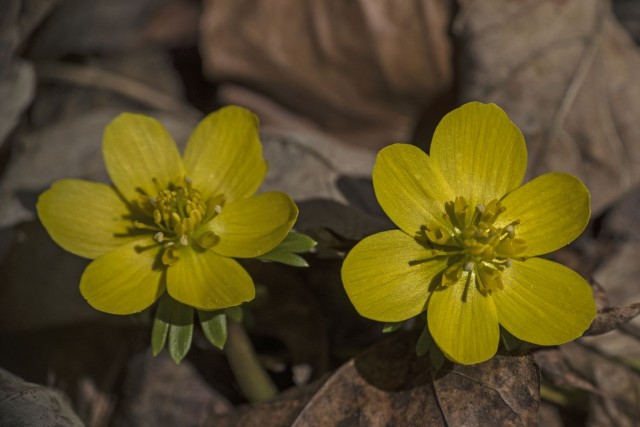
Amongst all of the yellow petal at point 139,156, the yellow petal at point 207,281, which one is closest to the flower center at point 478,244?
the yellow petal at point 207,281

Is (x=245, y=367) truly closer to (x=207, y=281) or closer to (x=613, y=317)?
(x=207, y=281)

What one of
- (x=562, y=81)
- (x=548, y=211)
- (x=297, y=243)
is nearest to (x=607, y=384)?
(x=548, y=211)

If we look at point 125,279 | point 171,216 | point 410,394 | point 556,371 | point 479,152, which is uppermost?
point 479,152

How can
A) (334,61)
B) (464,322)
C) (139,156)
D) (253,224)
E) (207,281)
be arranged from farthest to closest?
(334,61) < (139,156) < (253,224) < (207,281) < (464,322)

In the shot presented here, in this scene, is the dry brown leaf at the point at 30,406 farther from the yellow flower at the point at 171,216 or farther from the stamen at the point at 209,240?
the stamen at the point at 209,240

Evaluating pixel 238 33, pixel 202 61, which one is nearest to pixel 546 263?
pixel 238 33

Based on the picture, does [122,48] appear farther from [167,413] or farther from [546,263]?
[546,263]

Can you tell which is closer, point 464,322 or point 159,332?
point 464,322

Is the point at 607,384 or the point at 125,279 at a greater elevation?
the point at 125,279

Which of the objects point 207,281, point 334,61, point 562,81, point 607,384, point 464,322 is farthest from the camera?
point 334,61
